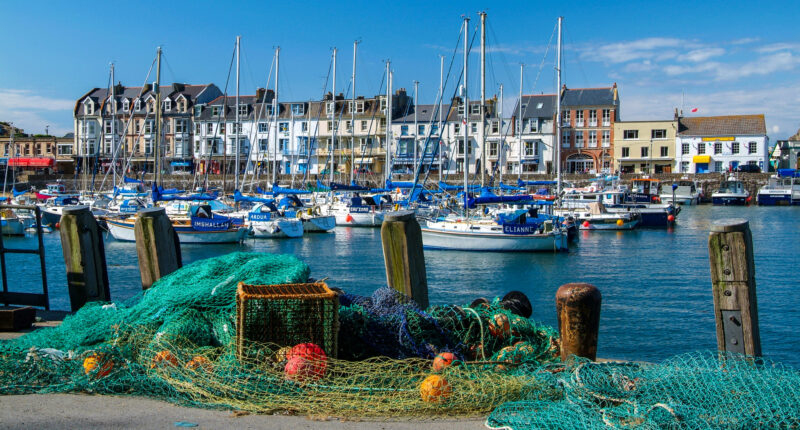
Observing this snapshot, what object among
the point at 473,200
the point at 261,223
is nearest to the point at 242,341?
the point at 473,200

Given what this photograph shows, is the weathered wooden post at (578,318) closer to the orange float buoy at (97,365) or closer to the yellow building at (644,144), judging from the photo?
the orange float buoy at (97,365)

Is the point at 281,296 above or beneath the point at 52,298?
above

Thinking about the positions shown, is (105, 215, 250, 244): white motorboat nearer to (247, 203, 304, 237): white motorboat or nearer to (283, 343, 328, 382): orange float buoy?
(247, 203, 304, 237): white motorboat

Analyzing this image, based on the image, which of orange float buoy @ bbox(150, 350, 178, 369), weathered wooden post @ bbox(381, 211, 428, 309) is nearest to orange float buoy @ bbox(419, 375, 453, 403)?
orange float buoy @ bbox(150, 350, 178, 369)

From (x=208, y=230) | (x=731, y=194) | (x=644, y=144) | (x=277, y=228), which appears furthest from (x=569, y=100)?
(x=208, y=230)

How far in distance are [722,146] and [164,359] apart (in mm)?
90959

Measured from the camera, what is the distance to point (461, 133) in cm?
8825

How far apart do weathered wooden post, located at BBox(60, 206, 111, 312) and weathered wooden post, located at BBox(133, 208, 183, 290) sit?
2.31ft

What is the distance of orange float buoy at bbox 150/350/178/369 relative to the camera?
6.40 metres

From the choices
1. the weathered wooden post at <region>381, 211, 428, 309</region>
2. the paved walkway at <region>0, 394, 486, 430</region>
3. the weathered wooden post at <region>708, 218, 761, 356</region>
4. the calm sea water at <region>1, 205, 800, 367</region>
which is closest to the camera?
the paved walkway at <region>0, 394, 486, 430</region>

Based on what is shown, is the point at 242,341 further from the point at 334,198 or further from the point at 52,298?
the point at 334,198

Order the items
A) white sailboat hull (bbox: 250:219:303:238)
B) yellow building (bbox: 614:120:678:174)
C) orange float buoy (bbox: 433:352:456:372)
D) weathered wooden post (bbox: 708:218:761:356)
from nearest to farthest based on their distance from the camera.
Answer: orange float buoy (bbox: 433:352:456:372) → weathered wooden post (bbox: 708:218:761:356) → white sailboat hull (bbox: 250:219:303:238) → yellow building (bbox: 614:120:678:174)

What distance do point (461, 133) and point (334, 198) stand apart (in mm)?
34878

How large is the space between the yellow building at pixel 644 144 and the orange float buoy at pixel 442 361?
84504 millimetres
